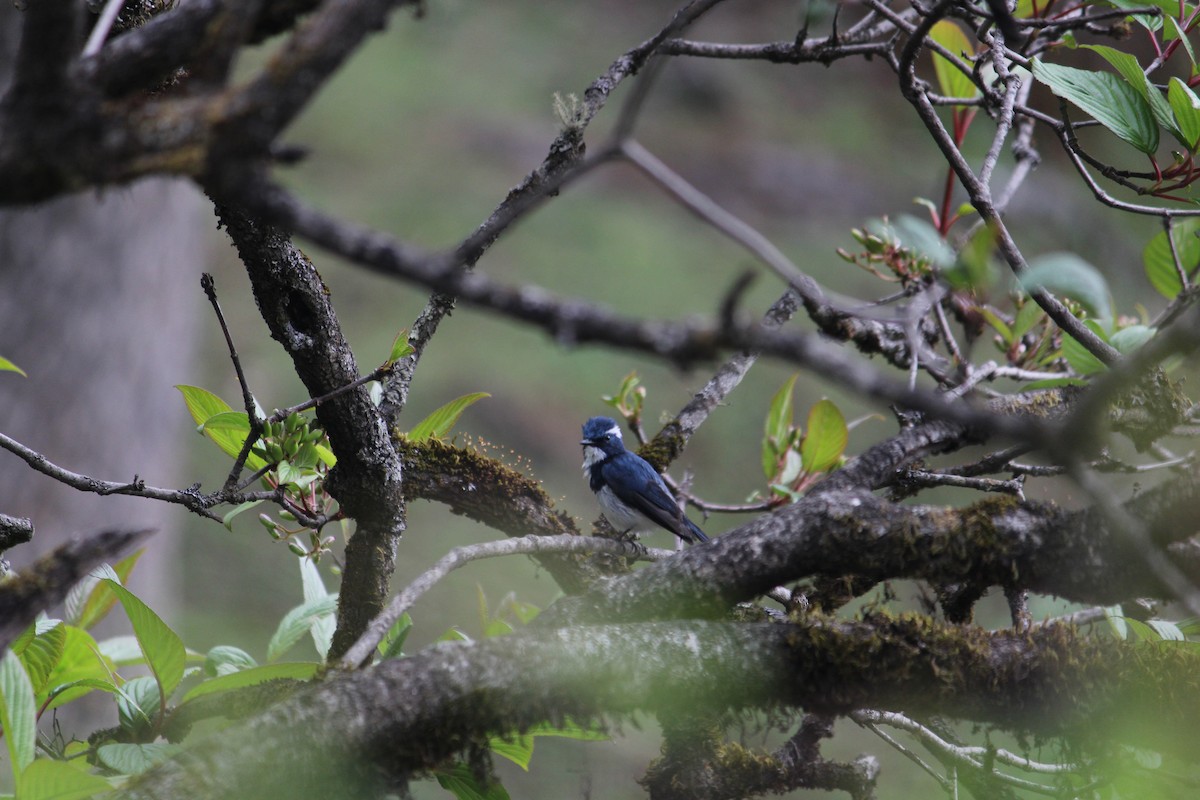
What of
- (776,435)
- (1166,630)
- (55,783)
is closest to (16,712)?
(55,783)

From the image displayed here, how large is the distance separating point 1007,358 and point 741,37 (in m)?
14.1

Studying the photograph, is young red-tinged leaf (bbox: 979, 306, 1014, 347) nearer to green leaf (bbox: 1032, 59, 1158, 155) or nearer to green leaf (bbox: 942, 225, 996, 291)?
green leaf (bbox: 1032, 59, 1158, 155)

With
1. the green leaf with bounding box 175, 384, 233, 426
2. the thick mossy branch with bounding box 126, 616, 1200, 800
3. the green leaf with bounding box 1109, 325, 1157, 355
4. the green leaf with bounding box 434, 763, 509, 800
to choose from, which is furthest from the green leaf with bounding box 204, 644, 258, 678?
the green leaf with bounding box 1109, 325, 1157, 355

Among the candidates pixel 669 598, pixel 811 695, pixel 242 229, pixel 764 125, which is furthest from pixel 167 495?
pixel 764 125

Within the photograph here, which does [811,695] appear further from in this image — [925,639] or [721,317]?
[721,317]

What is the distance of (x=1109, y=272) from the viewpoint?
11477mm

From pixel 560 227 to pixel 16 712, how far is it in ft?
35.6

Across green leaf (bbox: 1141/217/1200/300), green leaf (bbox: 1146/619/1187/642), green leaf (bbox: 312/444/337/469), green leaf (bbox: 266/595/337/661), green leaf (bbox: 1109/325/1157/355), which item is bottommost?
green leaf (bbox: 266/595/337/661)

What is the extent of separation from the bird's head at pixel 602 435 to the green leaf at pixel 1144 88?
258 cm

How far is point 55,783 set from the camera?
1.41 m

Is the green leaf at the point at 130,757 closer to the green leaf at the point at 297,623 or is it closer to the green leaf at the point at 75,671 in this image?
the green leaf at the point at 75,671

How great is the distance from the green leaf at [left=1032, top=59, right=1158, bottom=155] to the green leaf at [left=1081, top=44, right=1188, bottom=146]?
11 mm

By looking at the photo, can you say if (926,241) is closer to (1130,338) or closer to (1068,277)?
(1068,277)

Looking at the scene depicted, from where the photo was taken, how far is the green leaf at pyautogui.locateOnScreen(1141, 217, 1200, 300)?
237 centimetres
